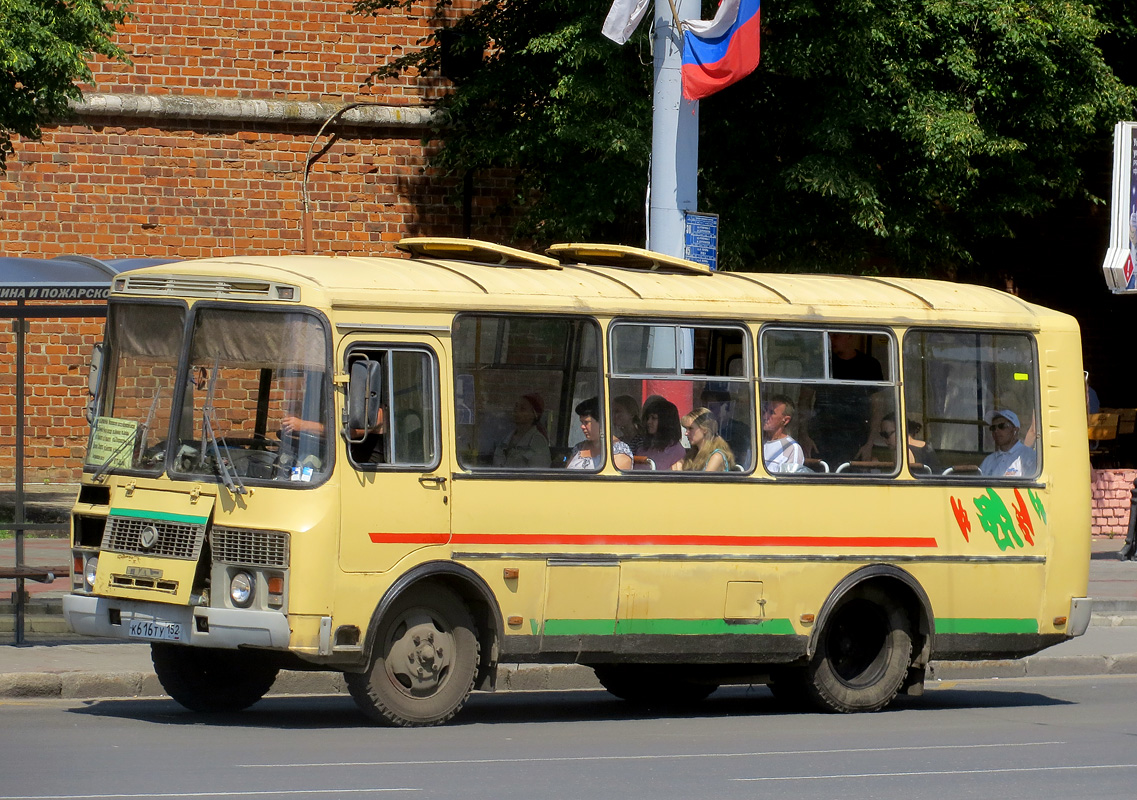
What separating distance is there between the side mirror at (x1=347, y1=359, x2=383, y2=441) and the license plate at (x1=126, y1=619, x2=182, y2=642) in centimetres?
143

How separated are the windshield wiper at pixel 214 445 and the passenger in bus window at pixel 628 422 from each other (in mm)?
2334

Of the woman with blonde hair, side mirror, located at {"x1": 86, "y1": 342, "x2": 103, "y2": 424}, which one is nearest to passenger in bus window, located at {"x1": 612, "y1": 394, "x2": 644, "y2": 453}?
the woman with blonde hair

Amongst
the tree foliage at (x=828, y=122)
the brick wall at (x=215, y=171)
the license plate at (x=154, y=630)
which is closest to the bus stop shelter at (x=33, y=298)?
A: the license plate at (x=154, y=630)

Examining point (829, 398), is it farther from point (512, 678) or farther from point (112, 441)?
point (112, 441)

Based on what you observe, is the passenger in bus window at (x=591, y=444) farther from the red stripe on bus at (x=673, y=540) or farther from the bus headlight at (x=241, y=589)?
the bus headlight at (x=241, y=589)

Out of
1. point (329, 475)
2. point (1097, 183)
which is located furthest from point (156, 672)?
point (1097, 183)

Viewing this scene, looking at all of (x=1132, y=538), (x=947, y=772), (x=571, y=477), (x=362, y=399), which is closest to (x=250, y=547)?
(x=362, y=399)

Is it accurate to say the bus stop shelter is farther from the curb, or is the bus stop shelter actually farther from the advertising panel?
the advertising panel

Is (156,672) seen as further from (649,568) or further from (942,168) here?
(942,168)

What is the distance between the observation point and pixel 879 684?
12023 mm

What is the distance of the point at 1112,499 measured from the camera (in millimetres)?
25438

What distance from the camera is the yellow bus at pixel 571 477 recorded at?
10.1m

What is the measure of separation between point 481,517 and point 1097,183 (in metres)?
21.9

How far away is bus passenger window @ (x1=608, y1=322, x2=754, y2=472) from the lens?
11.1 meters
